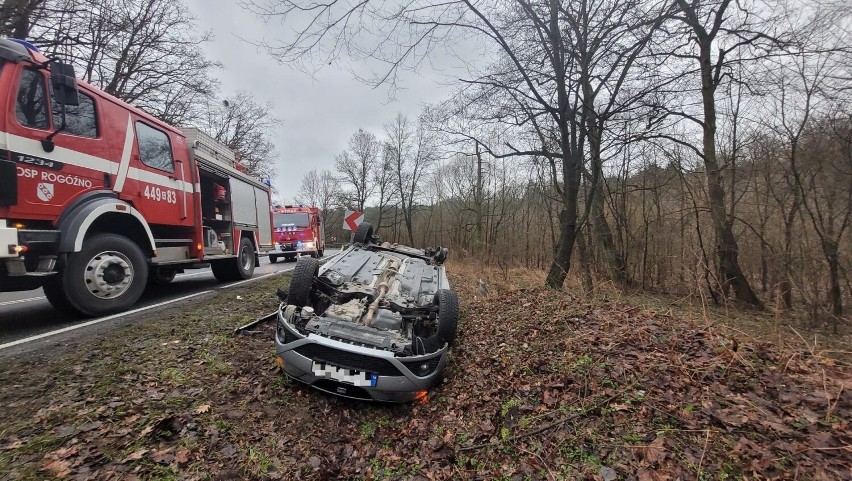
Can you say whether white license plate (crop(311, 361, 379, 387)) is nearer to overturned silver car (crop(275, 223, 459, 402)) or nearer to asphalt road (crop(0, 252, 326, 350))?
overturned silver car (crop(275, 223, 459, 402))

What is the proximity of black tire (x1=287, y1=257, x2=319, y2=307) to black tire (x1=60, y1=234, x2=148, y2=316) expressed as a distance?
2.78 metres

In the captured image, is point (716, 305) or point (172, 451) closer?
point (172, 451)

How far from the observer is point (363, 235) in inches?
290

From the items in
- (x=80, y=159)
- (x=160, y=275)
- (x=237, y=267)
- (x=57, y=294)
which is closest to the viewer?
(x=57, y=294)

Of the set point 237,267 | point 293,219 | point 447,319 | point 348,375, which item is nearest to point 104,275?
point 348,375

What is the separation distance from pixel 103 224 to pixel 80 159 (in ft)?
3.31

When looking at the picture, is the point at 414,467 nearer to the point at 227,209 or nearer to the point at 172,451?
the point at 172,451

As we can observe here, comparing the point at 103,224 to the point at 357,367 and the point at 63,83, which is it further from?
the point at 357,367

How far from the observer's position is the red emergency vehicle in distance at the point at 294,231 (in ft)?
57.1

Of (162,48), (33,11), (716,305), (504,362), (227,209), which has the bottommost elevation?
(716,305)

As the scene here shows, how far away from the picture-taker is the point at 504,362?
4.05 meters

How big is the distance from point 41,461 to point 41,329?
321 centimetres

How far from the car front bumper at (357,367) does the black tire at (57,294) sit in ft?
11.2

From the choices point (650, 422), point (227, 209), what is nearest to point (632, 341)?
point (650, 422)
